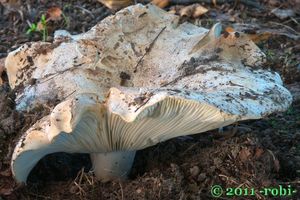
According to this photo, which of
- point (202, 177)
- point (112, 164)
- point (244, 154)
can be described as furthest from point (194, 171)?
point (112, 164)

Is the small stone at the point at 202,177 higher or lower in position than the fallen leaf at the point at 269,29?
higher

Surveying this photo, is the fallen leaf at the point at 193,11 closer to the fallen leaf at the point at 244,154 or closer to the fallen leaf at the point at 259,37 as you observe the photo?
the fallen leaf at the point at 259,37

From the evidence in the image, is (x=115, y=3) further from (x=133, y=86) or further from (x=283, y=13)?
(x=133, y=86)

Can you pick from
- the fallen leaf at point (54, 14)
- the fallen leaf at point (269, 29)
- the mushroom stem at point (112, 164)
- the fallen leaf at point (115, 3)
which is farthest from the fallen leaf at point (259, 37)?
the mushroom stem at point (112, 164)

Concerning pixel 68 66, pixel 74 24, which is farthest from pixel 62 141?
pixel 74 24

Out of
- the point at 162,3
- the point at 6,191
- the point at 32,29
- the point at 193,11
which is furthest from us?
the point at 162,3

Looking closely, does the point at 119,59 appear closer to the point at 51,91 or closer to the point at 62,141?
the point at 51,91

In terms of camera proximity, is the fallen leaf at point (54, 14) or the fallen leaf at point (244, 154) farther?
the fallen leaf at point (54, 14)
